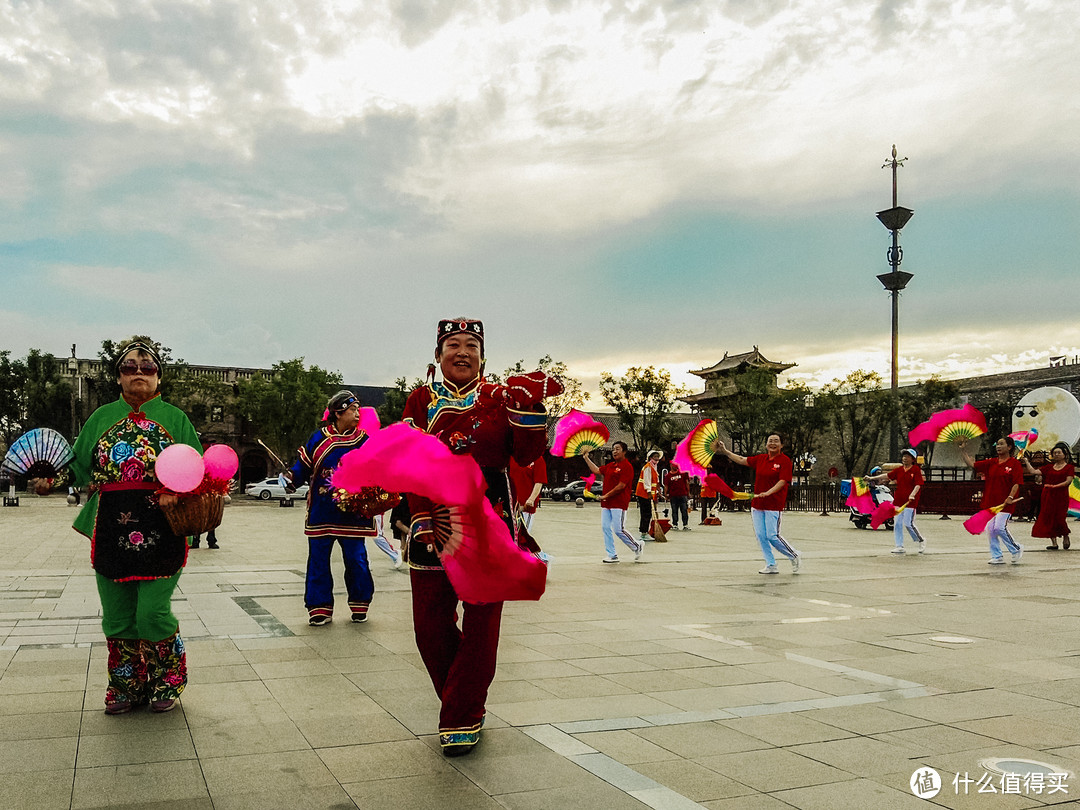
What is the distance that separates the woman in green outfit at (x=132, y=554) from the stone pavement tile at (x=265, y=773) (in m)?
0.88

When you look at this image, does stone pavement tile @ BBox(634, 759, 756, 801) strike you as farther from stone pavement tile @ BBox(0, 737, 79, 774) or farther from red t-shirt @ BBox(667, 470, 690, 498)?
red t-shirt @ BBox(667, 470, 690, 498)

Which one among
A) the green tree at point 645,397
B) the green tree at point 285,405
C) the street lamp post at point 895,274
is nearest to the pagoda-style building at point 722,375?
the green tree at point 645,397

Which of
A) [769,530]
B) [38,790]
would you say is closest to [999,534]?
[769,530]

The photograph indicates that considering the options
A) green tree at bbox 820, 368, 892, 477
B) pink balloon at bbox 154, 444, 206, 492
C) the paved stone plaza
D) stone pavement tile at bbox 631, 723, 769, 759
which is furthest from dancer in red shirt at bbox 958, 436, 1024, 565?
green tree at bbox 820, 368, 892, 477

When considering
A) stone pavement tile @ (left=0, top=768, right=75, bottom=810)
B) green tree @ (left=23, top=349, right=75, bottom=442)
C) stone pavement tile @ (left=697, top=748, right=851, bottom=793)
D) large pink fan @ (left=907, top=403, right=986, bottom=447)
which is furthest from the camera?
green tree @ (left=23, top=349, right=75, bottom=442)

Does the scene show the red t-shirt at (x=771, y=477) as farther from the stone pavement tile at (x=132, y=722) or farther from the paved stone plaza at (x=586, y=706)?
the stone pavement tile at (x=132, y=722)

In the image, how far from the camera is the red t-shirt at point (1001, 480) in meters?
12.8

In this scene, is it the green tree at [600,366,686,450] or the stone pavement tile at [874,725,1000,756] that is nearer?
the stone pavement tile at [874,725,1000,756]

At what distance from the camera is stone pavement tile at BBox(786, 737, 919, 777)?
371 centimetres

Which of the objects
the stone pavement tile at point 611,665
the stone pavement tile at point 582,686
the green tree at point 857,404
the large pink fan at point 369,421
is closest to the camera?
the large pink fan at point 369,421

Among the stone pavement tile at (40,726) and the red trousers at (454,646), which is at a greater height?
the red trousers at (454,646)

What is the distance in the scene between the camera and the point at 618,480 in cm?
1259

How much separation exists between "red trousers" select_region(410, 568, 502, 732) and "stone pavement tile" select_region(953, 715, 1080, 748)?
227cm

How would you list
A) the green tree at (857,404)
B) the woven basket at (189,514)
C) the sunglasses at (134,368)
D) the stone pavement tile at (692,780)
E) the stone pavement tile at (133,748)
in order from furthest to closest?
the green tree at (857,404), the sunglasses at (134,368), the woven basket at (189,514), the stone pavement tile at (133,748), the stone pavement tile at (692,780)
